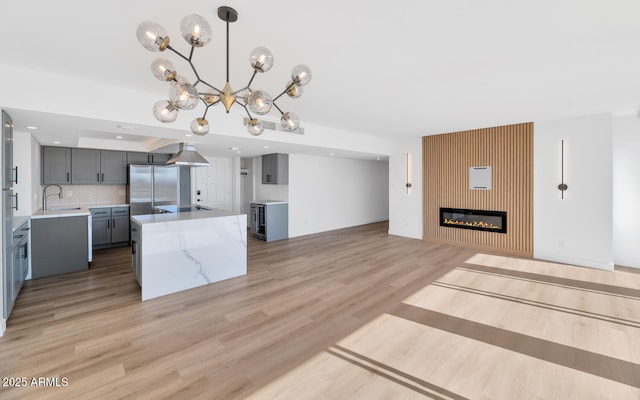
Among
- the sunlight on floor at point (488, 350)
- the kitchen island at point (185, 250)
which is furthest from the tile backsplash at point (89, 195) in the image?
the sunlight on floor at point (488, 350)

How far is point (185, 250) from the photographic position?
3951mm

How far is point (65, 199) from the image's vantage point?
6105 mm

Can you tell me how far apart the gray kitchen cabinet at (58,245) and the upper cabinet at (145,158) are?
2374 millimetres

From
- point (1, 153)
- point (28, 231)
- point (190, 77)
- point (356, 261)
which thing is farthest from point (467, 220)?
point (28, 231)

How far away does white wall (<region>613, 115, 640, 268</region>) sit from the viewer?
4930 millimetres

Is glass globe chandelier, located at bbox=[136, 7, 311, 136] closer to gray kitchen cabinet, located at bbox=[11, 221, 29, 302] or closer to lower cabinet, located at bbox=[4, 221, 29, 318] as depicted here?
lower cabinet, located at bbox=[4, 221, 29, 318]

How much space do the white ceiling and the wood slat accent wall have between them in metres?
1.62

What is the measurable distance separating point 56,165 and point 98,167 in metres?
0.68

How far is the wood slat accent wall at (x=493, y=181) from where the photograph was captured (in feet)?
18.6

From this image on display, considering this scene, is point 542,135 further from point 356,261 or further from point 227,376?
point 227,376

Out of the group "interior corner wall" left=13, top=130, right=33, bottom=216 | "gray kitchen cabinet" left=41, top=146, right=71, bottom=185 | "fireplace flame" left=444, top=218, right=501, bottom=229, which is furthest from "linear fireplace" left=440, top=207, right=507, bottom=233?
"gray kitchen cabinet" left=41, top=146, right=71, bottom=185

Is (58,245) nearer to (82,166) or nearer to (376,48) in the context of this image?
(82,166)

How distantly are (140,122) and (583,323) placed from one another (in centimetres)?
557

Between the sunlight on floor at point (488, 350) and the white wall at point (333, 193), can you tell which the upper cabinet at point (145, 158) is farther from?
the sunlight on floor at point (488, 350)
